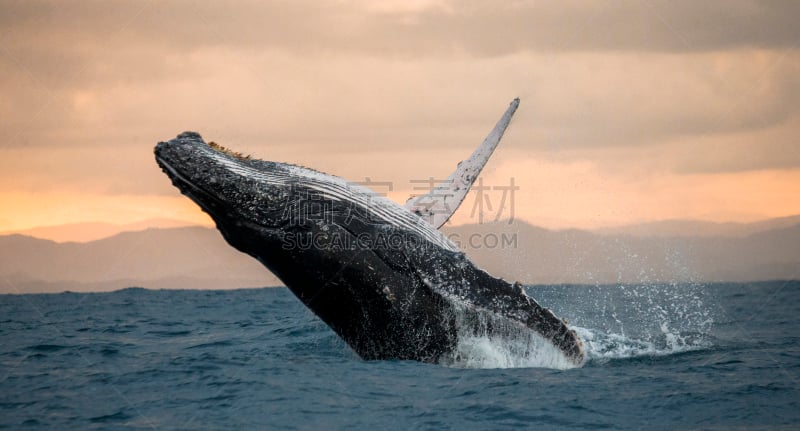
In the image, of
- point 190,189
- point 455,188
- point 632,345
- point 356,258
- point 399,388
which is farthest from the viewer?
point 632,345

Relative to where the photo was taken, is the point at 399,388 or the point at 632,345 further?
the point at 632,345

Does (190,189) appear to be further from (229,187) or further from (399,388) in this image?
(399,388)

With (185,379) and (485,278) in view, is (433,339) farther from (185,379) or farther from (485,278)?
(185,379)

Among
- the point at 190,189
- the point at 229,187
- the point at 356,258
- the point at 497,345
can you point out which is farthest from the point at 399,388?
the point at 190,189

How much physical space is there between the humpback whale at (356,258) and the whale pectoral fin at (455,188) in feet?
2.24

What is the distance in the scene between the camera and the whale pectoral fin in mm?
10414

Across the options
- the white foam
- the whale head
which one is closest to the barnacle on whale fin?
the whale head

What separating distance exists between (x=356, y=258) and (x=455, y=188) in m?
2.04

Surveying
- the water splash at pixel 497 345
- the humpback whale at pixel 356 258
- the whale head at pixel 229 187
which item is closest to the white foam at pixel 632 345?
the water splash at pixel 497 345

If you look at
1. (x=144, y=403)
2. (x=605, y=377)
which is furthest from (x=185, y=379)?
(x=605, y=377)

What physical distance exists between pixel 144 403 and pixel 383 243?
3.18 meters

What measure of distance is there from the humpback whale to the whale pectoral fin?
0.68 meters

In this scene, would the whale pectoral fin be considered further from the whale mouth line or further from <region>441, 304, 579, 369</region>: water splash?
the whale mouth line

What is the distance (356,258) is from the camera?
9.18 meters
